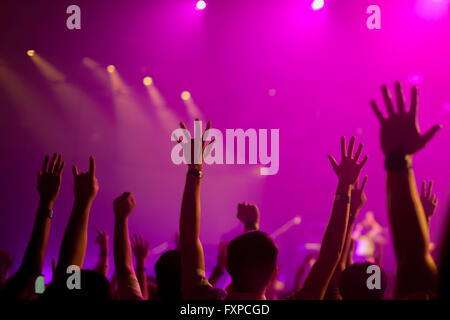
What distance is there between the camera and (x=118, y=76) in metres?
7.32

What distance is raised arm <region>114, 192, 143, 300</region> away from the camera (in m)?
1.54

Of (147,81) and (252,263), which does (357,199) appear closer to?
(252,263)

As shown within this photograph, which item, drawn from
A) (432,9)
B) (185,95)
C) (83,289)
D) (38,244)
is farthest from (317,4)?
(83,289)

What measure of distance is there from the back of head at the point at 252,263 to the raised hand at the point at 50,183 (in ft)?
2.72

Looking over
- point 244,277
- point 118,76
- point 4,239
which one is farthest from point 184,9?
point 244,277

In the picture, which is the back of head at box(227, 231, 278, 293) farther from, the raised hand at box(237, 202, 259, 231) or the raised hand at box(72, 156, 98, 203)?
the raised hand at box(237, 202, 259, 231)

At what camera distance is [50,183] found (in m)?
1.66

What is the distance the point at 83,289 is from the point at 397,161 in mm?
946

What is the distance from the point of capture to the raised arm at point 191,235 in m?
1.34

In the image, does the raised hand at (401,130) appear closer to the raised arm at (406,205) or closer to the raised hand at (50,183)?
the raised arm at (406,205)

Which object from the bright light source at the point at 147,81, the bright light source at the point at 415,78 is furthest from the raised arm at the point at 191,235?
the bright light source at the point at 415,78

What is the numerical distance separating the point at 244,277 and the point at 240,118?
23.0ft
